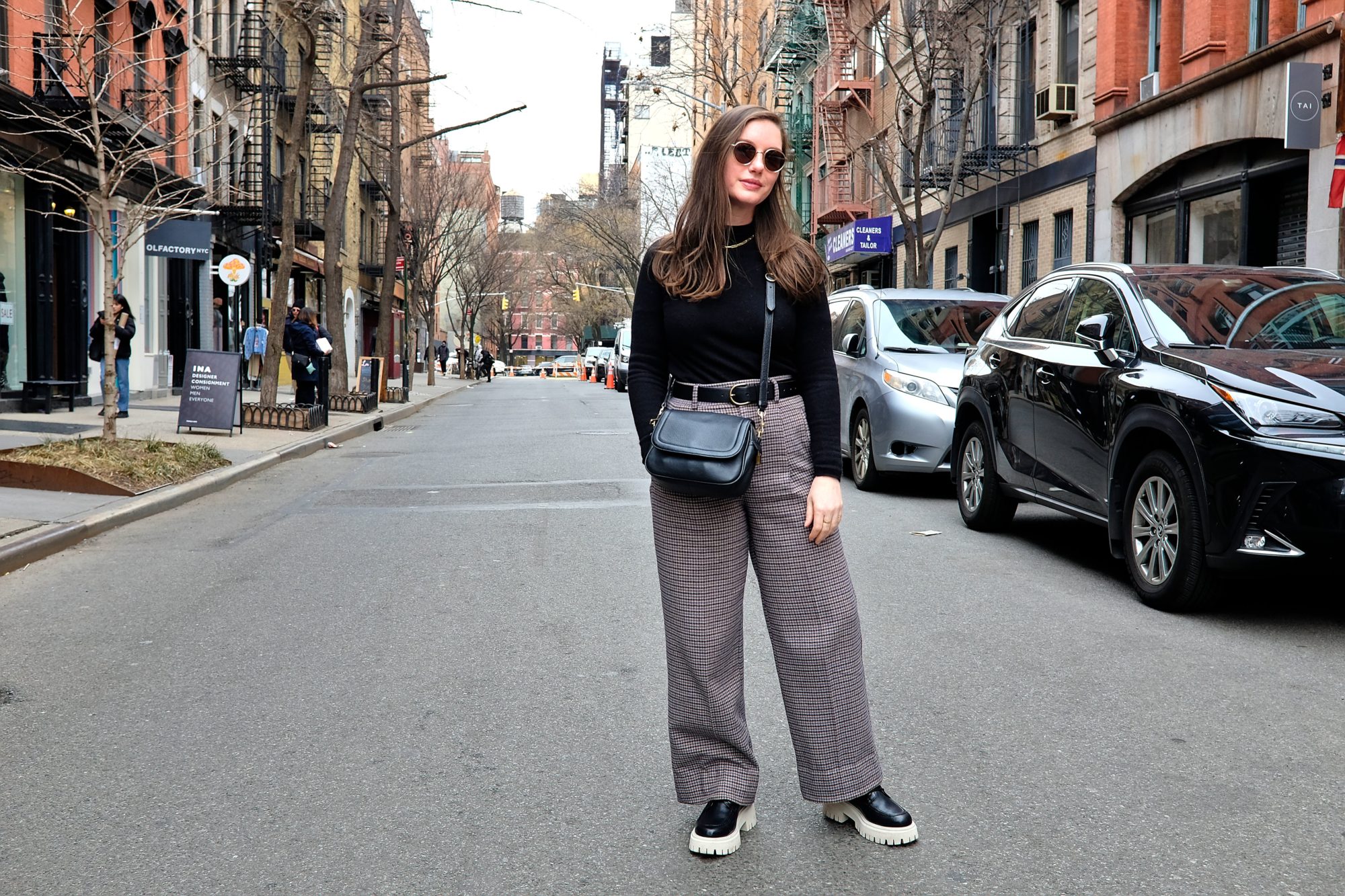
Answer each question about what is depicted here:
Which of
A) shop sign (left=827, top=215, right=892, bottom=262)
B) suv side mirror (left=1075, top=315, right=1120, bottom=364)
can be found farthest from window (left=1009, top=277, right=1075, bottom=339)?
shop sign (left=827, top=215, right=892, bottom=262)

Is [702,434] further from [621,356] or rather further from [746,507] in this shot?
[621,356]

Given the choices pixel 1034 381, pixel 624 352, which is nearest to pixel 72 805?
pixel 1034 381

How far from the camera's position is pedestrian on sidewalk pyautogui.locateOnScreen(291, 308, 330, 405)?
1962 centimetres

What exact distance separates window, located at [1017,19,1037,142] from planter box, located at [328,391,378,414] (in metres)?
13.7

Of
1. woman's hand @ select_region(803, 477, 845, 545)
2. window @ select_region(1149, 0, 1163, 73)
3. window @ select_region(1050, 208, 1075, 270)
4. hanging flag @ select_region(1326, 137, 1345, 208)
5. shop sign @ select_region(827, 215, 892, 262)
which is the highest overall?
window @ select_region(1149, 0, 1163, 73)

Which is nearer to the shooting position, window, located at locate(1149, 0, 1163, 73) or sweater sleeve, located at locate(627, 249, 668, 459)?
sweater sleeve, located at locate(627, 249, 668, 459)

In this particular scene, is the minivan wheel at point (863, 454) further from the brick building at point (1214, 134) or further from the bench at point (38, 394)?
the bench at point (38, 394)

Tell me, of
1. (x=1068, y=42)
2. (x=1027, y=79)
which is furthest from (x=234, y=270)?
(x=1027, y=79)

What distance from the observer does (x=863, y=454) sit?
1162 centimetres

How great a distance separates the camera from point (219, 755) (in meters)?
4.21

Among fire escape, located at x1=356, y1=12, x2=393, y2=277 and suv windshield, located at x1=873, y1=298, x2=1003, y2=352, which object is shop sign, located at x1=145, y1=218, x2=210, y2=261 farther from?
fire escape, located at x1=356, y1=12, x2=393, y2=277

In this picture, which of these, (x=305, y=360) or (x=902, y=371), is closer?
(x=902, y=371)

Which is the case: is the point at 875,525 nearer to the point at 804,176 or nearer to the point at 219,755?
the point at 219,755

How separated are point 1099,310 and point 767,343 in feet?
16.0
